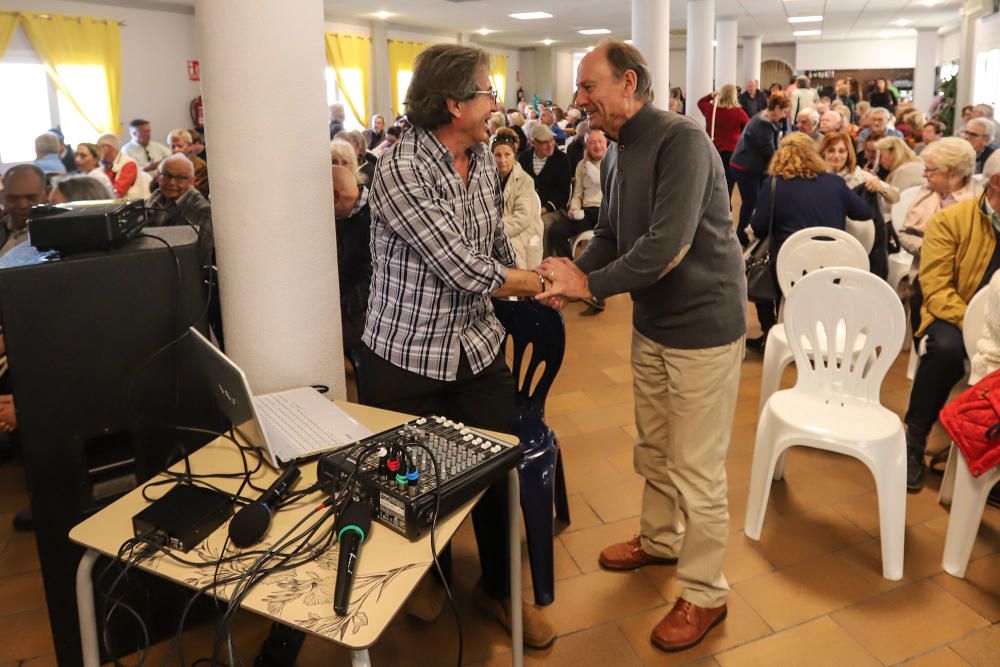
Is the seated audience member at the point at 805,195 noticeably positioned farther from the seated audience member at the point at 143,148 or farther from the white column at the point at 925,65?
the white column at the point at 925,65

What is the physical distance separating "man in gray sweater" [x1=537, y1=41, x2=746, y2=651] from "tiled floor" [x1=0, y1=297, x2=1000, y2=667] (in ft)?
0.54

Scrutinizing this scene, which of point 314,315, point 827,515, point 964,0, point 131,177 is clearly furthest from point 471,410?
point 964,0

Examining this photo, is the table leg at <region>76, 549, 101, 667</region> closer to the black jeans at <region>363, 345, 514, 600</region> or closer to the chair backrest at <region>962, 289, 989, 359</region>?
the black jeans at <region>363, 345, 514, 600</region>

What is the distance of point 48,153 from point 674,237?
24.6 feet

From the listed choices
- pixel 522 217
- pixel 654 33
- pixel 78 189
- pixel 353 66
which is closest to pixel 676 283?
pixel 78 189

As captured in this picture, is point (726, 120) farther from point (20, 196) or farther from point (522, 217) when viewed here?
point (20, 196)

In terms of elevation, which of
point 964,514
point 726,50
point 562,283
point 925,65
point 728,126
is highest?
point 925,65

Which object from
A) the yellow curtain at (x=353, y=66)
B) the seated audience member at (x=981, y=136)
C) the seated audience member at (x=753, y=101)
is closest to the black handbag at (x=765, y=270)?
the seated audience member at (x=981, y=136)

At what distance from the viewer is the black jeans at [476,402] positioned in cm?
190

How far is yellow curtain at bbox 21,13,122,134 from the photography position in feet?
30.1

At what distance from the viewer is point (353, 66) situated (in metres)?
13.3

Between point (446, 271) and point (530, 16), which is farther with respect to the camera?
point (530, 16)

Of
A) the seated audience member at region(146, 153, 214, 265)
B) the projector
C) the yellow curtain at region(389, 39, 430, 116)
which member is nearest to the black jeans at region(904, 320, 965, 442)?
the projector

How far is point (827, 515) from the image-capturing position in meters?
2.67
